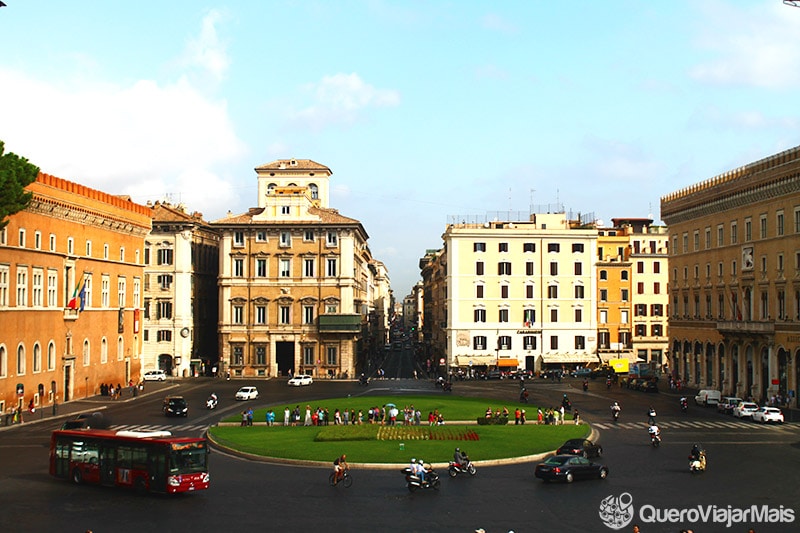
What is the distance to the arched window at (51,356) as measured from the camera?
69200 mm

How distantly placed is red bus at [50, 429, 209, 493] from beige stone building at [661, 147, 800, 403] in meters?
51.8

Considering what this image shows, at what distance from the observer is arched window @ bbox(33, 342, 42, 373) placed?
66.8m

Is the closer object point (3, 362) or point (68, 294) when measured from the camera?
point (3, 362)

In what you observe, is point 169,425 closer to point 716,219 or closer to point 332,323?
point 332,323

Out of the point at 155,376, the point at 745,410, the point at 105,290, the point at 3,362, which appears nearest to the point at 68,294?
the point at 105,290

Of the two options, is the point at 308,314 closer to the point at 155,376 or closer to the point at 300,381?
the point at 300,381

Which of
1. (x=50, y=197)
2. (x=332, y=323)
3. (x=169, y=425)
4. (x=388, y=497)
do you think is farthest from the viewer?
(x=332, y=323)

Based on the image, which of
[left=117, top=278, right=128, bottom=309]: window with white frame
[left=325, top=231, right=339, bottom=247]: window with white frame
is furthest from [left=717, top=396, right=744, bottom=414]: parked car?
[left=117, top=278, right=128, bottom=309]: window with white frame

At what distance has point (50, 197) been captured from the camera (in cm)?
6906

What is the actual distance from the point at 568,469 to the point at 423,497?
6.98 metres

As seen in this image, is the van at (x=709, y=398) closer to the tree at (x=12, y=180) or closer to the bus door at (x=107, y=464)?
the bus door at (x=107, y=464)

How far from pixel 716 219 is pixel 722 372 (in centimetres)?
1497

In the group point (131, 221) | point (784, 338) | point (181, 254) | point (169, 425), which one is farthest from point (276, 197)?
point (784, 338)

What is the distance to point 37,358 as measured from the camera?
6719 centimetres
